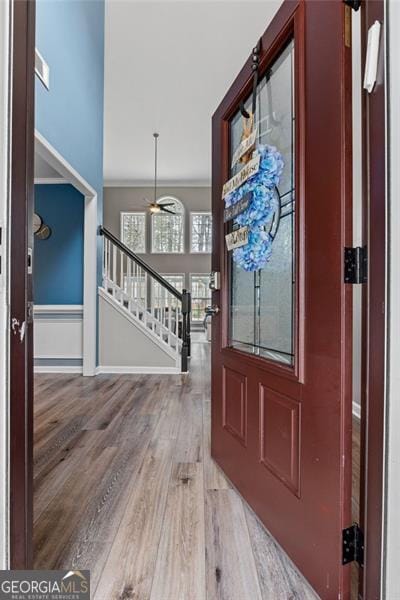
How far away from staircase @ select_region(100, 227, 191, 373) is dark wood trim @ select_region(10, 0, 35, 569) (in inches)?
135

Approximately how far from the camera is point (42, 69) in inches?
89.4

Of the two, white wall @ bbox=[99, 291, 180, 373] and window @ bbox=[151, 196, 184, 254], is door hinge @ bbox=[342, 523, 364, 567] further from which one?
window @ bbox=[151, 196, 184, 254]

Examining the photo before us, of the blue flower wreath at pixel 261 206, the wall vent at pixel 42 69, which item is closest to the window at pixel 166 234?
the wall vent at pixel 42 69

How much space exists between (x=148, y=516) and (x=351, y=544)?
0.87 metres

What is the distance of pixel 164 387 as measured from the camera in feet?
12.0

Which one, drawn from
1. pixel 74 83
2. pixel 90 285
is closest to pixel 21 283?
pixel 74 83

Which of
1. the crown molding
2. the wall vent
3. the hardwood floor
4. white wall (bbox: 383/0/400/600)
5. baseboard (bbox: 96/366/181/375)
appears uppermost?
the crown molding

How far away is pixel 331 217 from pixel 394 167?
24 cm

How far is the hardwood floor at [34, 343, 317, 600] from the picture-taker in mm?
1088

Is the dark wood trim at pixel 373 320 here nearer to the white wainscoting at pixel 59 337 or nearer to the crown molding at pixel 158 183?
the white wainscoting at pixel 59 337

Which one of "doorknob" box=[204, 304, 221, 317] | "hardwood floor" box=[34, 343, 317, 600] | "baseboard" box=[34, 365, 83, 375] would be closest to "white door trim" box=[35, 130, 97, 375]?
"baseboard" box=[34, 365, 83, 375]

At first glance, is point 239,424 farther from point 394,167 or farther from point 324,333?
point 394,167

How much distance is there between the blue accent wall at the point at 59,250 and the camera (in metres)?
4.28

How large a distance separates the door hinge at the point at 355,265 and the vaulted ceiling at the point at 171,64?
412 cm
